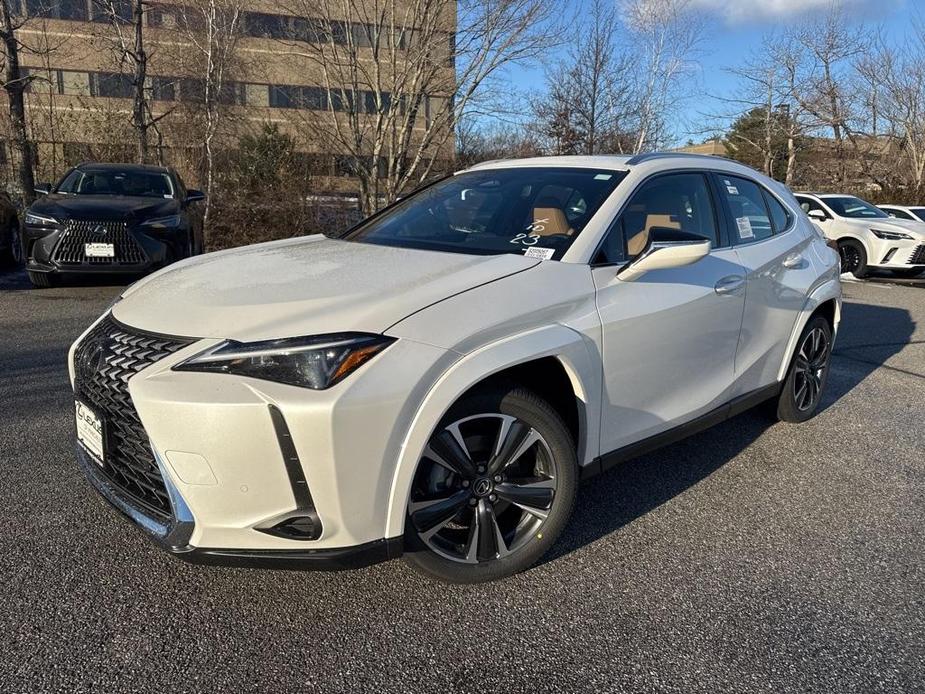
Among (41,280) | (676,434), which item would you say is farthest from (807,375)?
(41,280)

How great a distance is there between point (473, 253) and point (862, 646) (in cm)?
202

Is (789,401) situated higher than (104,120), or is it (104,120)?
(104,120)

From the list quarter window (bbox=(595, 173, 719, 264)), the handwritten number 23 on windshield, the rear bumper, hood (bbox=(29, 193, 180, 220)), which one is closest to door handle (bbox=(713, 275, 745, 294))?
quarter window (bbox=(595, 173, 719, 264))

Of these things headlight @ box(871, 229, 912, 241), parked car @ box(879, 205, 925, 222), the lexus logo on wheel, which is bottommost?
the lexus logo on wheel

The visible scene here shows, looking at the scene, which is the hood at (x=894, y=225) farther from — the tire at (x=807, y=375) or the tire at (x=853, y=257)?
the tire at (x=807, y=375)

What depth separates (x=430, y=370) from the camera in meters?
2.27

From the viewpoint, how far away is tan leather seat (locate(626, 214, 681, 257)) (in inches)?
124

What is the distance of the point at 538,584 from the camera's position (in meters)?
2.70

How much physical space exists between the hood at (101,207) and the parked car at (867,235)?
11750mm

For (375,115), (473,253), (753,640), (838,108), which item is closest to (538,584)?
(753,640)

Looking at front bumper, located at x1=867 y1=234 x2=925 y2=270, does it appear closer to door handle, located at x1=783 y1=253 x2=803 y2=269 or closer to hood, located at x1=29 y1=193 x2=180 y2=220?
door handle, located at x1=783 y1=253 x2=803 y2=269

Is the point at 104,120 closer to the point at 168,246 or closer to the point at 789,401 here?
the point at 168,246

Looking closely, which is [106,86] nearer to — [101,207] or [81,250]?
[101,207]

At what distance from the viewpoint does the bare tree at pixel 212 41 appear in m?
16.2
